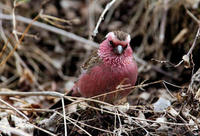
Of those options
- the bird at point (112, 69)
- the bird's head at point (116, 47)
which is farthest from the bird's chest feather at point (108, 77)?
the bird's head at point (116, 47)

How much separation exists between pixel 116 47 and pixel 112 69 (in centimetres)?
25

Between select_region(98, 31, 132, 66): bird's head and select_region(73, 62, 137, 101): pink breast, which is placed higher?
select_region(98, 31, 132, 66): bird's head

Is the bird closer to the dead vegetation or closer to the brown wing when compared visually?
the brown wing

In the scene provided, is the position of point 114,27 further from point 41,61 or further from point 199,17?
point 199,17

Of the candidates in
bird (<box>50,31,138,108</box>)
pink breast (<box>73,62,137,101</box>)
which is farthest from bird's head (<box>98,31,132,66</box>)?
pink breast (<box>73,62,137,101</box>)

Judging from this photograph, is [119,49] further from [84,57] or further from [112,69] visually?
[84,57]

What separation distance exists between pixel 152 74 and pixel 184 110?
7.09 ft

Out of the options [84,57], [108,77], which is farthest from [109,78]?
[84,57]

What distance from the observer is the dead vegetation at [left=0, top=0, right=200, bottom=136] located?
11.1ft

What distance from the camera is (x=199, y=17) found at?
476cm

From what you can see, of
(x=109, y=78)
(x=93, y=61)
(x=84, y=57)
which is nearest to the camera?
(x=109, y=78)

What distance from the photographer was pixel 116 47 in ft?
12.0

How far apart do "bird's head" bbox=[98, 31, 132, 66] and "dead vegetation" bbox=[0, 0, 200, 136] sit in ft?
0.73

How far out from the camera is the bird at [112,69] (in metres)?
3.58
